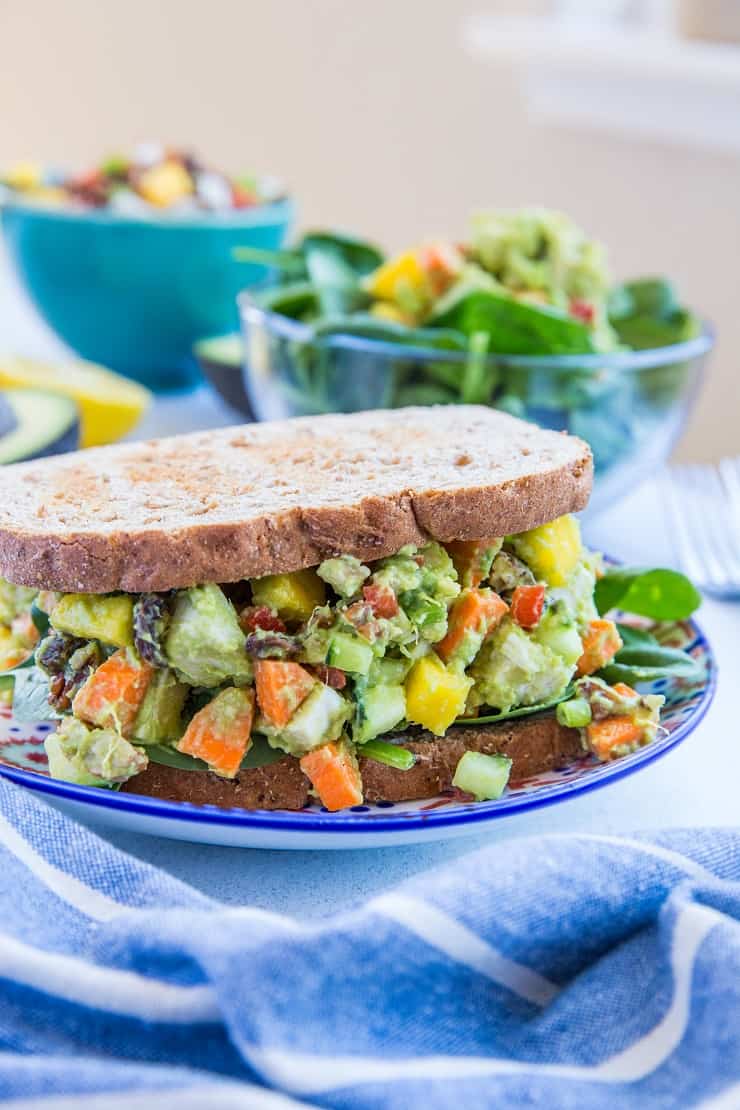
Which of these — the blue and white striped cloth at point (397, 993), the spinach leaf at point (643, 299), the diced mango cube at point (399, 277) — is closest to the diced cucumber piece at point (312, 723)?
the blue and white striped cloth at point (397, 993)

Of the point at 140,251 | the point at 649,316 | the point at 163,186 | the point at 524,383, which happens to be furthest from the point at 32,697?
the point at 163,186

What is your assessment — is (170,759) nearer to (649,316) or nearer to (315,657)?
(315,657)

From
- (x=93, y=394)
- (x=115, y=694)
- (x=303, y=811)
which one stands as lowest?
(x=93, y=394)

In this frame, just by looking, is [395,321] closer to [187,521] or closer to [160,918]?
[187,521]

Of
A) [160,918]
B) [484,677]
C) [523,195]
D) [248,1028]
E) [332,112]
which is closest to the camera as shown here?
[248,1028]

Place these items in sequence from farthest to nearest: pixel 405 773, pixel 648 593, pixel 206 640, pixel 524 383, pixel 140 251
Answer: pixel 140 251 → pixel 524 383 → pixel 648 593 → pixel 405 773 → pixel 206 640

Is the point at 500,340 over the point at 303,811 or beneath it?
over

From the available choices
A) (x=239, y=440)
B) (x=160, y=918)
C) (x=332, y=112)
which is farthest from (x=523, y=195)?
(x=160, y=918)
